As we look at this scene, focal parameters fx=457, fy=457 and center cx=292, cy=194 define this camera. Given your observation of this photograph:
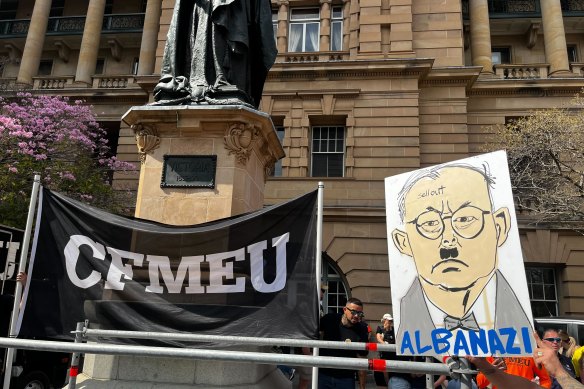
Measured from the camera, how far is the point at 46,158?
16.2 metres

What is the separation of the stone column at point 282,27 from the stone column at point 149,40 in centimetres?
861

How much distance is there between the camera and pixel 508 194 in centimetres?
268

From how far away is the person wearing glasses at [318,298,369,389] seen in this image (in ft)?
19.1

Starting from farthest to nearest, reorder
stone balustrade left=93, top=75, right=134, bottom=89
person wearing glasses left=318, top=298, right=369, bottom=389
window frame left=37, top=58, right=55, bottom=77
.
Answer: window frame left=37, top=58, right=55, bottom=77 → stone balustrade left=93, top=75, right=134, bottom=89 → person wearing glasses left=318, top=298, right=369, bottom=389

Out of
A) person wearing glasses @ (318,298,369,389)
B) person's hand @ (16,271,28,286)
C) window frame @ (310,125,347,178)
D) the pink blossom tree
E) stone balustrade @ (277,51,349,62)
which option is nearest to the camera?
person's hand @ (16,271,28,286)

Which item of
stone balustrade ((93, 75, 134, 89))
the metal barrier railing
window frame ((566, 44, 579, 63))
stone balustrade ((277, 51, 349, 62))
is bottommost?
the metal barrier railing

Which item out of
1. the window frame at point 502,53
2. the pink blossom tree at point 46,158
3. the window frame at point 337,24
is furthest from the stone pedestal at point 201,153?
the window frame at point 502,53

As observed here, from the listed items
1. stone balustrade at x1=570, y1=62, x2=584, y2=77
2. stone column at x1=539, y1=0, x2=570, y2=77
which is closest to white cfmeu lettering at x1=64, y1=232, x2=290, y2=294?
stone column at x1=539, y1=0, x2=570, y2=77

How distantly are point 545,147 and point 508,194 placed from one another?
15101 millimetres

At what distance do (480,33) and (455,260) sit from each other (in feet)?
83.5

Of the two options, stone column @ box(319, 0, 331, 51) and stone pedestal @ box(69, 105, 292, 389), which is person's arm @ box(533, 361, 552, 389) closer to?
stone pedestal @ box(69, 105, 292, 389)

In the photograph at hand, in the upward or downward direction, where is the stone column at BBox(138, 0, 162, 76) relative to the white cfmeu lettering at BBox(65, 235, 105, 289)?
upward

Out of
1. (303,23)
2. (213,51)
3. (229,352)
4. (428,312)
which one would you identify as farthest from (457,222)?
(303,23)

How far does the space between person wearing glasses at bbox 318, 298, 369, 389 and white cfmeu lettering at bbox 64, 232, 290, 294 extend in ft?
6.79
